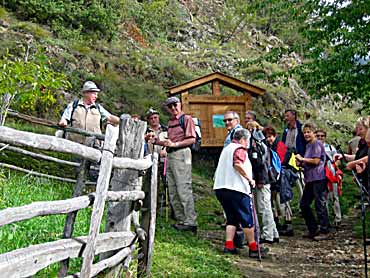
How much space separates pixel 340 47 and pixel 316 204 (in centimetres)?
396

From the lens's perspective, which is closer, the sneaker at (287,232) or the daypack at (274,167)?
the daypack at (274,167)

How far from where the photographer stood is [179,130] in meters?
7.73

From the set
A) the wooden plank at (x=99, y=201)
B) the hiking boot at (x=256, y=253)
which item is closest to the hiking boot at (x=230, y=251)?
the hiking boot at (x=256, y=253)

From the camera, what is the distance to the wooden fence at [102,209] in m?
3.05

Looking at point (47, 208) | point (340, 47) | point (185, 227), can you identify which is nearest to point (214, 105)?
point (340, 47)

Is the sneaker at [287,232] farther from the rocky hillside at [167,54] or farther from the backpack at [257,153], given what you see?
the rocky hillside at [167,54]

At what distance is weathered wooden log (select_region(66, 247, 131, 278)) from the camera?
395 centimetres

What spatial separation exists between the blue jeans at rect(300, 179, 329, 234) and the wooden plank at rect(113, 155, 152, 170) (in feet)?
13.2

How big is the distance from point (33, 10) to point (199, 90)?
6088 millimetres

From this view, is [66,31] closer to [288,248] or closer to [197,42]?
[197,42]

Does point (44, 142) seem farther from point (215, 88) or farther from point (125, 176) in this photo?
point (215, 88)

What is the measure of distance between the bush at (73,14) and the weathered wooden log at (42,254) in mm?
14029

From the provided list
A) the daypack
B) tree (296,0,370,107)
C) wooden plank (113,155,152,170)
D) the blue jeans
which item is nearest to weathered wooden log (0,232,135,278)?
wooden plank (113,155,152,170)

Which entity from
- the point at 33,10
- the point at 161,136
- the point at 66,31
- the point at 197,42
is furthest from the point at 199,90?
the point at 161,136
